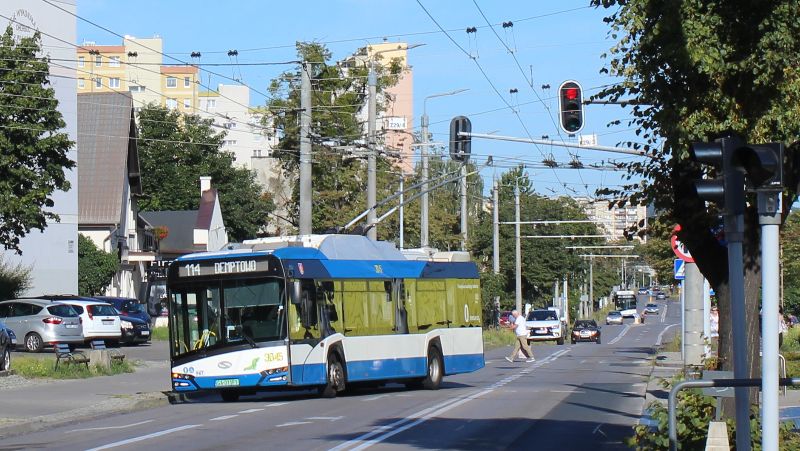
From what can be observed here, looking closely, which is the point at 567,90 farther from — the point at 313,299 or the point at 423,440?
the point at 423,440

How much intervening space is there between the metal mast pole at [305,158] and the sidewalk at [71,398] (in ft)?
17.2

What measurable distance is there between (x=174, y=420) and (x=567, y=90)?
34.0ft

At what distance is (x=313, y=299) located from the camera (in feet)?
75.4

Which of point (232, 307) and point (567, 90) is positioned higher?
point (567, 90)

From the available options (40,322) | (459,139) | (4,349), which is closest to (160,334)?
(40,322)

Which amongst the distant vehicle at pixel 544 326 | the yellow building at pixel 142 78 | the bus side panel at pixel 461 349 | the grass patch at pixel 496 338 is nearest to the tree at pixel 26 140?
the bus side panel at pixel 461 349

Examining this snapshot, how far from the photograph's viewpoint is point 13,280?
4962 cm

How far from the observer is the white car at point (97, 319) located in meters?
41.2

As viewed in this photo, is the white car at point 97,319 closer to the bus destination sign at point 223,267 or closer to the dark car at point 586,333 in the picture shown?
the bus destination sign at point 223,267

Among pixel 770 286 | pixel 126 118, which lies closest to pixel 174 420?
pixel 770 286

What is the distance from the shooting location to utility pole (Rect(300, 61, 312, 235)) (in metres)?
32.0

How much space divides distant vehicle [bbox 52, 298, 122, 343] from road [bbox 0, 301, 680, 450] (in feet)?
53.8

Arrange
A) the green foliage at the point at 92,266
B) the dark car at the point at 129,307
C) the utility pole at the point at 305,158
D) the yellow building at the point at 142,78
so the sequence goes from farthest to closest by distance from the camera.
A: the yellow building at the point at 142,78, the green foliage at the point at 92,266, the dark car at the point at 129,307, the utility pole at the point at 305,158

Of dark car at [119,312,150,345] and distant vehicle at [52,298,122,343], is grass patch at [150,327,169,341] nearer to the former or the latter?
dark car at [119,312,150,345]
